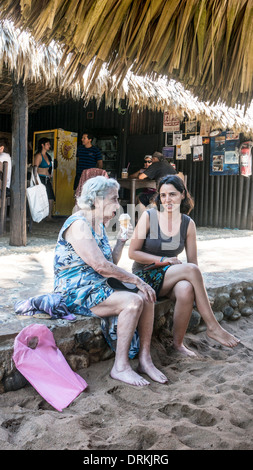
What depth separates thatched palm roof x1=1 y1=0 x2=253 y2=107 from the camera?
6.49 ft

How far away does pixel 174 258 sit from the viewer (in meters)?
3.23

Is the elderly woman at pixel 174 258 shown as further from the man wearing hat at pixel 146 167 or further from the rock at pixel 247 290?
the man wearing hat at pixel 146 167

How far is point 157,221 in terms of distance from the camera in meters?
3.37

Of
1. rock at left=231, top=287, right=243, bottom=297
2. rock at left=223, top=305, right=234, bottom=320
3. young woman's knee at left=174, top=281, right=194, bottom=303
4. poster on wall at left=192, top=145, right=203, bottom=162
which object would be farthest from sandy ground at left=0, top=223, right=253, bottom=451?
poster on wall at left=192, top=145, right=203, bottom=162

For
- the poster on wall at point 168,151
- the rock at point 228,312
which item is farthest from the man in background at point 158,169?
the rock at point 228,312

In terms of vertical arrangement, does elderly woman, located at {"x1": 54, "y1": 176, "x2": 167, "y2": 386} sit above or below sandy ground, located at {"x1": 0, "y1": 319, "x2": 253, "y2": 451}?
above

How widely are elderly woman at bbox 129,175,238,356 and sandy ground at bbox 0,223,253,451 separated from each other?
0.85ft

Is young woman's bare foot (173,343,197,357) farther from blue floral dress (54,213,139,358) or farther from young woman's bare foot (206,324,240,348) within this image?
blue floral dress (54,213,139,358)

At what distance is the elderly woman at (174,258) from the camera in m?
3.10

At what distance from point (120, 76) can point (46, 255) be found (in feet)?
10.6

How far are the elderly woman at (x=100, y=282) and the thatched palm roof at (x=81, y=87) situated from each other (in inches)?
29.9

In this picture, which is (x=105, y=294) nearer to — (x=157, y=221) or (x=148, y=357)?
(x=148, y=357)

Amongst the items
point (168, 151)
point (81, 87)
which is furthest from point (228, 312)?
point (168, 151)

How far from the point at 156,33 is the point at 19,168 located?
4.18m
